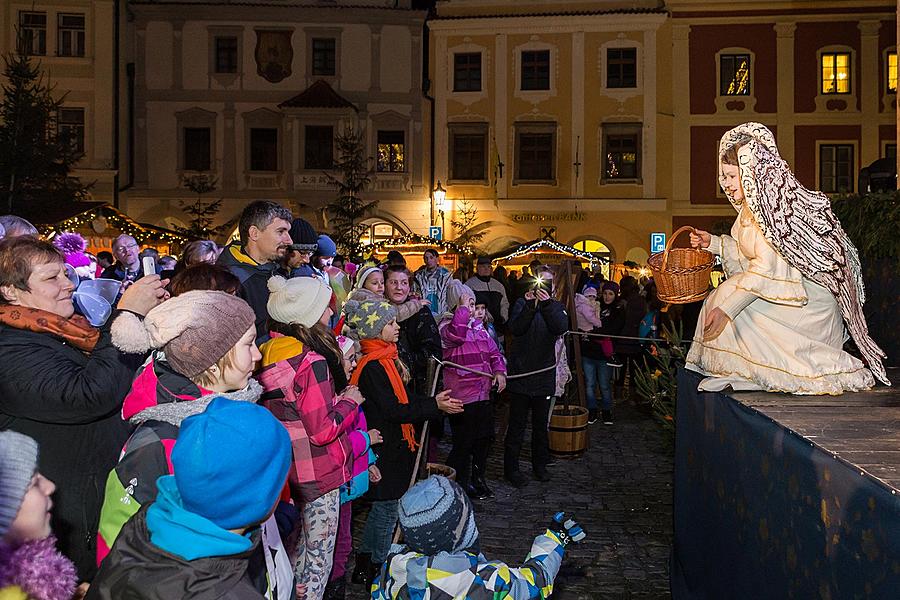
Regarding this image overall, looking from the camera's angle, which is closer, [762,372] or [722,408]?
[722,408]

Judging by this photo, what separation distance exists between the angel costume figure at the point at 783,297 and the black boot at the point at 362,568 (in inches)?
96.2

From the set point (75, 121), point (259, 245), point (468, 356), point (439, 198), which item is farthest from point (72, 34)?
point (259, 245)

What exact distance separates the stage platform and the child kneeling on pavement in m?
0.85

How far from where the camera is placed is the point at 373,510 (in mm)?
5273

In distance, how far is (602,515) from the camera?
7.07 meters

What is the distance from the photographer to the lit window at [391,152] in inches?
1113

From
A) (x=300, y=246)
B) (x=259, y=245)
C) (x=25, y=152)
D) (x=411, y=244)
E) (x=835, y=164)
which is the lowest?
(x=259, y=245)

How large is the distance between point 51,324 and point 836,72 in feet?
98.6

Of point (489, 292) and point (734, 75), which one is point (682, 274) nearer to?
point (489, 292)

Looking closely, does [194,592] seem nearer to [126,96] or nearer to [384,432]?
[384,432]

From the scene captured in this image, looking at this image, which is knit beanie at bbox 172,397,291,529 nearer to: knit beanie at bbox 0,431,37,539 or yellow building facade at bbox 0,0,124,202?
knit beanie at bbox 0,431,37,539

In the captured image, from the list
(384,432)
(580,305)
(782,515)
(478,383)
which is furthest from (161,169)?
(782,515)

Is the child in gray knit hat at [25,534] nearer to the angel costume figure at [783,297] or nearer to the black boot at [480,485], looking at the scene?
the angel costume figure at [783,297]

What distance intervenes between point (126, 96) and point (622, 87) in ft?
57.1
